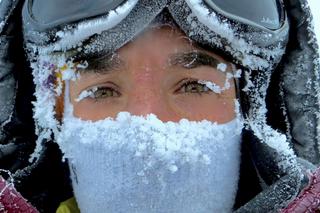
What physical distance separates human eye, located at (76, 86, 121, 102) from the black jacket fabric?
0.36m

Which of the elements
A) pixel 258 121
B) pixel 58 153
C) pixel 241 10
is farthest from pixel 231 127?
pixel 58 153

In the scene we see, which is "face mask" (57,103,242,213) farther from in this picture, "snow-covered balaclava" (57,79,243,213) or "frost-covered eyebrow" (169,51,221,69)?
"frost-covered eyebrow" (169,51,221,69)

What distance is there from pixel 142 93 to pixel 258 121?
20.6 inches

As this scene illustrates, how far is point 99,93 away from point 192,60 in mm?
345

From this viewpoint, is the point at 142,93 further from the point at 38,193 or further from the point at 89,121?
the point at 38,193

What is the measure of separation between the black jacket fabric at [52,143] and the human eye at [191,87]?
0.67ft

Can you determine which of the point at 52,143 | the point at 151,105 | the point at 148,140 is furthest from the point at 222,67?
the point at 52,143

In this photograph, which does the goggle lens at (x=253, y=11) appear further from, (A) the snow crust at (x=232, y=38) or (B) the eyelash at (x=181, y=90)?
(B) the eyelash at (x=181, y=90)

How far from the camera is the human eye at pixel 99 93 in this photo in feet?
8.72

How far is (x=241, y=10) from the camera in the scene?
2.69 metres

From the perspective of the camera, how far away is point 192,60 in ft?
8.68

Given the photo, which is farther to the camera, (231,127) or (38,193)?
(38,193)

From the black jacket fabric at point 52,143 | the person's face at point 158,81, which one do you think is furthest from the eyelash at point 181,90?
the black jacket fabric at point 52,143

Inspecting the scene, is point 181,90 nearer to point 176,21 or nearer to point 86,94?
point 176,21
